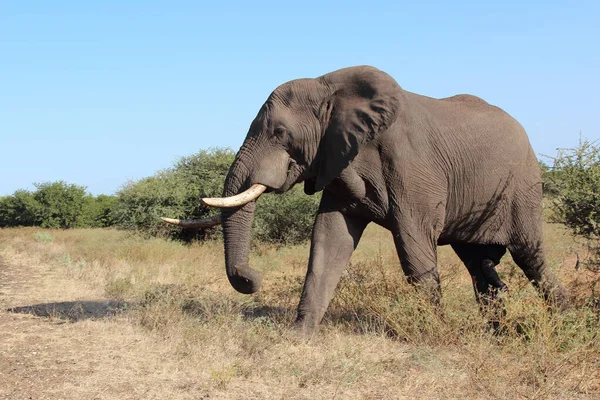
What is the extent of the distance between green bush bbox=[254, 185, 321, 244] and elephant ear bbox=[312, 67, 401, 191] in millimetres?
12475

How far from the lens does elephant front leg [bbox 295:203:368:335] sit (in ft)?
23.8

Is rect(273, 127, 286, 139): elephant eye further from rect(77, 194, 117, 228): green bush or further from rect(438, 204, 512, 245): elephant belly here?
rect(77, 194, 117, 228): green bush

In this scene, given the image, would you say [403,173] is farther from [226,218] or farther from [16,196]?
[16,196]

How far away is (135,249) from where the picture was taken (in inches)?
649

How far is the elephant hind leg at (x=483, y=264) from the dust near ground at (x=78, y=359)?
13.1 ft

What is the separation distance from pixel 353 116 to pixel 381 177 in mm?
712

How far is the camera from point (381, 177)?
7113 mm

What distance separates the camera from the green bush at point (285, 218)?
19719mm

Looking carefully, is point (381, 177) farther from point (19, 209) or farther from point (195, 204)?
point (19, 209)

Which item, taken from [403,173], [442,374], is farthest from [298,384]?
Answer: [403,173]

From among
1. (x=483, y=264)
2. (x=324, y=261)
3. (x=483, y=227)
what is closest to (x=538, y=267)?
(x=483, y=264)

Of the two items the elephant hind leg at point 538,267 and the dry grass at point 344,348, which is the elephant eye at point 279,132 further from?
the elephant hind leg at point 538,267

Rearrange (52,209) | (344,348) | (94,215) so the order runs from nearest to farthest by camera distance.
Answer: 1. (344,348)
2. (52,209)
3. (94,215)

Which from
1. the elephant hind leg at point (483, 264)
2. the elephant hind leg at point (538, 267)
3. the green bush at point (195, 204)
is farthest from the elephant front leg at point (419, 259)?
the green bush at point (195, 204)
